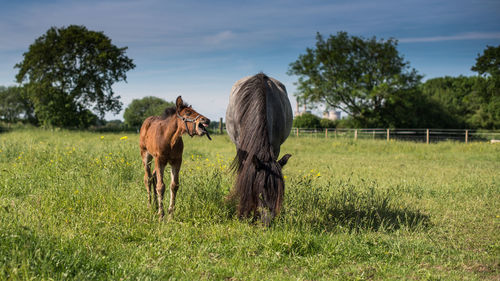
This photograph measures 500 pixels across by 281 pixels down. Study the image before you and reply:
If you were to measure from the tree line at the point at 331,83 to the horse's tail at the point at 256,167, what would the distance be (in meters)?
24.4

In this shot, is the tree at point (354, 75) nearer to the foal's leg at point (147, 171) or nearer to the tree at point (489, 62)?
the tree at point (489, 62)

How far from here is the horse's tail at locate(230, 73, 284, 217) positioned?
4371 mm

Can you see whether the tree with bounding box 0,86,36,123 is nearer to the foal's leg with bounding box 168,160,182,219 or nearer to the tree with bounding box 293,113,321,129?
the tree with bounding box 293,113,321,129

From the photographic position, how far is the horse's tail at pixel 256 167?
437 centimetres

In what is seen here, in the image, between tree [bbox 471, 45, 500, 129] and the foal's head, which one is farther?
tree [bbox 471, 45, 500, 129]

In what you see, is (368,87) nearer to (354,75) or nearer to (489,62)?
(354,75)

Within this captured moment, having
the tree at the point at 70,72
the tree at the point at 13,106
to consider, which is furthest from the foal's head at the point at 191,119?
the tree at the point at 13,106

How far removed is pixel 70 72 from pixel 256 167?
114 ft

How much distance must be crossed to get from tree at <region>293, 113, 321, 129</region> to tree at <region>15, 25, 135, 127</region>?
68.5 ft

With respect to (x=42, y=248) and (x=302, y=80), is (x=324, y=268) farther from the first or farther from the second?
(x=302, y=80)

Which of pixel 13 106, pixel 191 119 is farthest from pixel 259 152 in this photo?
pixel 13 106

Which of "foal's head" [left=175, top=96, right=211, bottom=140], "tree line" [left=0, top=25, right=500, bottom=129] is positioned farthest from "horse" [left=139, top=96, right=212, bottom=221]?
"tree line" [left=0, top=25, right=500, bottom=129]

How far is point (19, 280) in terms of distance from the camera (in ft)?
9.07

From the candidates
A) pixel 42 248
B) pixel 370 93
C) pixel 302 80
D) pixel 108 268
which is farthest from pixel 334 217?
pixel 302 80
